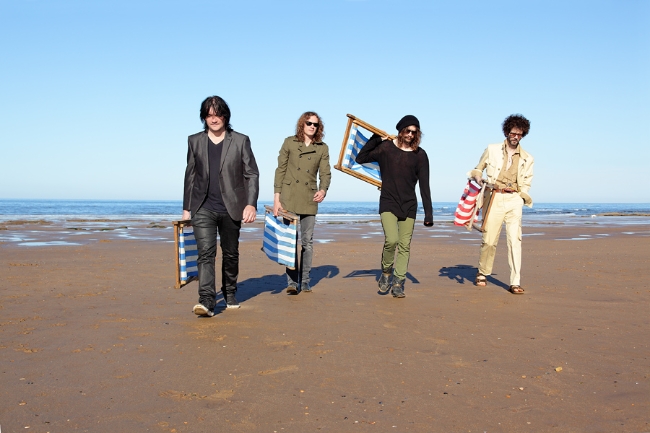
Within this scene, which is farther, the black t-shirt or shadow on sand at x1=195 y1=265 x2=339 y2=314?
shadow on sand at x1=195 y1=265 x2=339 y2=314

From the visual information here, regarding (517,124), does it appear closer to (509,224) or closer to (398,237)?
(509,224)

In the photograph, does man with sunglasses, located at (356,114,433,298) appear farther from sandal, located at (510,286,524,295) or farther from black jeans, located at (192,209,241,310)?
black jeans, located at (192,209,241,310)

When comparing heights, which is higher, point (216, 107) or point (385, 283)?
point (216, 107)

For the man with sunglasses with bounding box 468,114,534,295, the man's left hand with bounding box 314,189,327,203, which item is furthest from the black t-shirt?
the man with sunglasses with bounding box 468,114,534,295

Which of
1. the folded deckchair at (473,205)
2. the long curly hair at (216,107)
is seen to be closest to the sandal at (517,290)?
the folded deckchair at (473,205)

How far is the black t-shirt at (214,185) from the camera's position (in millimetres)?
5855

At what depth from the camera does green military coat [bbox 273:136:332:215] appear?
23.5ft

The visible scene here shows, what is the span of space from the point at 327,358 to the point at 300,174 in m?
3.35

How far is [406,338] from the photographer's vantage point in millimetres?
4832

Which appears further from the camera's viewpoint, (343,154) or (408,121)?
(343,154)

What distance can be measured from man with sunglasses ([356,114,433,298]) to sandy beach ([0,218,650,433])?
0.53m

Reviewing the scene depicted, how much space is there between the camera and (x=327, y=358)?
4223mm

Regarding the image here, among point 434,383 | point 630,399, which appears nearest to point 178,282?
point 434,383

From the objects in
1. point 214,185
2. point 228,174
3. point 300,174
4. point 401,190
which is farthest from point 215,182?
point 401,190
